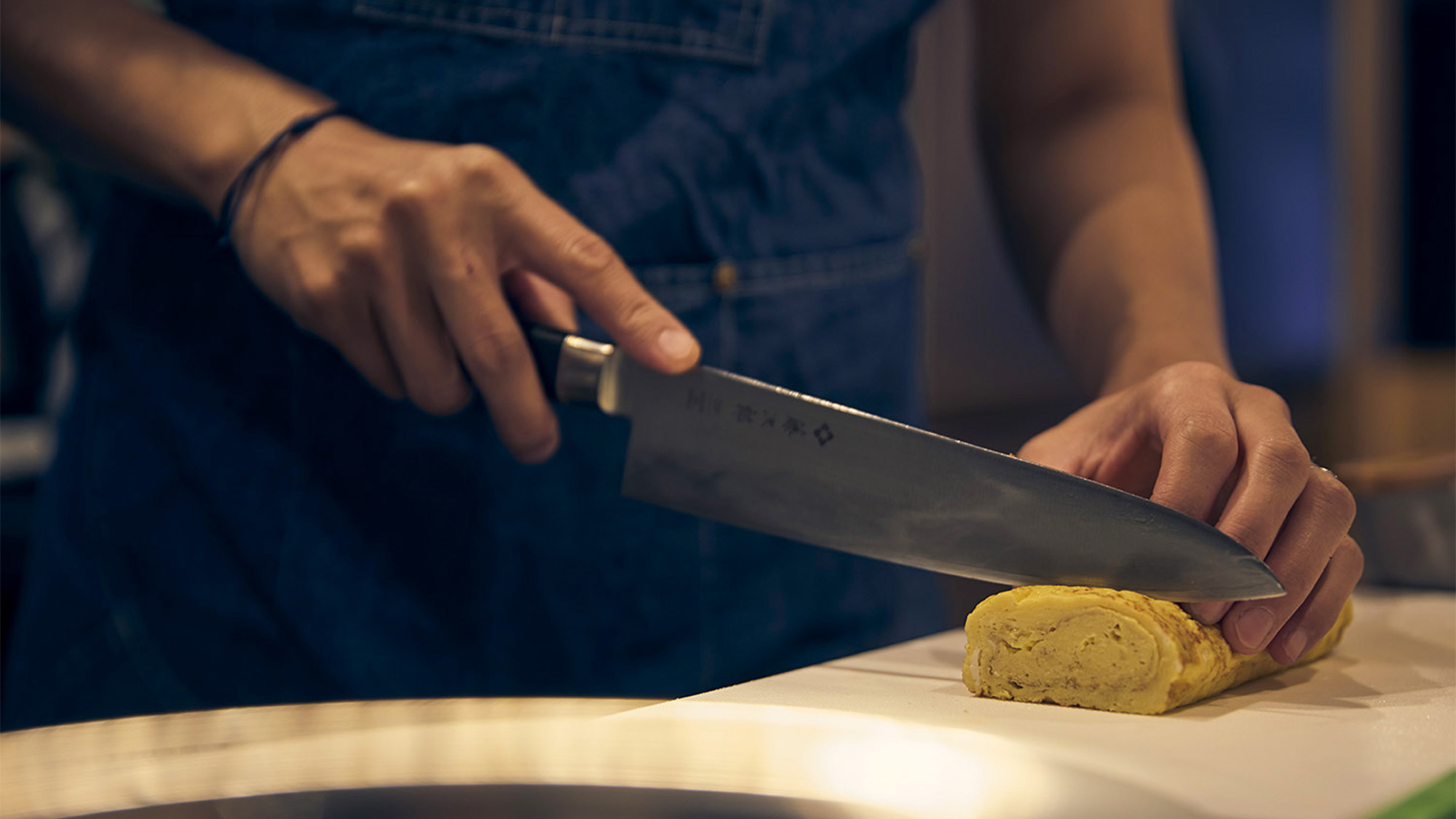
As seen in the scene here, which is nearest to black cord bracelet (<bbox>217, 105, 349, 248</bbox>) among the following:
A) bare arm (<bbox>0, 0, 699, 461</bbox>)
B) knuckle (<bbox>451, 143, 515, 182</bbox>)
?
bare arm (<bbox>0, 0, 699, 461</bbox>)

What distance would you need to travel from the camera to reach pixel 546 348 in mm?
848

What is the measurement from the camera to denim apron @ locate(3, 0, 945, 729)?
95 cm

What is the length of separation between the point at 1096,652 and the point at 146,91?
747 mm

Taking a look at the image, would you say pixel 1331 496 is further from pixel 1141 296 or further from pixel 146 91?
pixel 146 91

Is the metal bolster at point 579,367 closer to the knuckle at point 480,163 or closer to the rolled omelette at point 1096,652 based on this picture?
the knuckle at point 480,163

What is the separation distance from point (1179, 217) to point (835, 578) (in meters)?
0.44

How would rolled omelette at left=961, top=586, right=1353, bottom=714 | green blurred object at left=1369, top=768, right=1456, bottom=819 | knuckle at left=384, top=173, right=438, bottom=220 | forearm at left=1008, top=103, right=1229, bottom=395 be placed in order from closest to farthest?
green blurred object at left=1369, top=768, right=1456, bottom=819 < rolled omelette at left=961, top=586, right=1353, bottom=714 < knuckle at left=384, top=173, right=438, bottom=220 < forearm at left=1008, top=103, right=1229, bottom=395

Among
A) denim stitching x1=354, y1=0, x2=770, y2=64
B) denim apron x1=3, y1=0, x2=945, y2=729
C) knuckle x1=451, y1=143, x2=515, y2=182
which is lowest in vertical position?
denim apron x1=3, y1=0, x2=945, y2=729

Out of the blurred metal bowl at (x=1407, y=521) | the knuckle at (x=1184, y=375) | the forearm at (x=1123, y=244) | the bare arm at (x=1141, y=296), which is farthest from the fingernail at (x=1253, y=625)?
the blurred metal bowl at (x=1407, y=521)

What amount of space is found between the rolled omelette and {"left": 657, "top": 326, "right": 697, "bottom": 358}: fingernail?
0.84 ft

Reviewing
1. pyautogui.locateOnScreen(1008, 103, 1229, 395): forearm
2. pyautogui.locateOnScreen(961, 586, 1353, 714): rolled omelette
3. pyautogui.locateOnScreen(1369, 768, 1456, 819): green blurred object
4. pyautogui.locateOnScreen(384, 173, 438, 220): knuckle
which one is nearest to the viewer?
pyautogui.locateOnScreen(1369, 768, 1456, 819): green blurred object

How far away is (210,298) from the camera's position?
957 mm

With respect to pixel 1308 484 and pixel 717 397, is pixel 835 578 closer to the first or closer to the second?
pixel 717 397

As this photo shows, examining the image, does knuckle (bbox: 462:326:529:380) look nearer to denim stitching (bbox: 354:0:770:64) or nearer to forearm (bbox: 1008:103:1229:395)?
denim stitching (bbox: 354:0:770:64)
